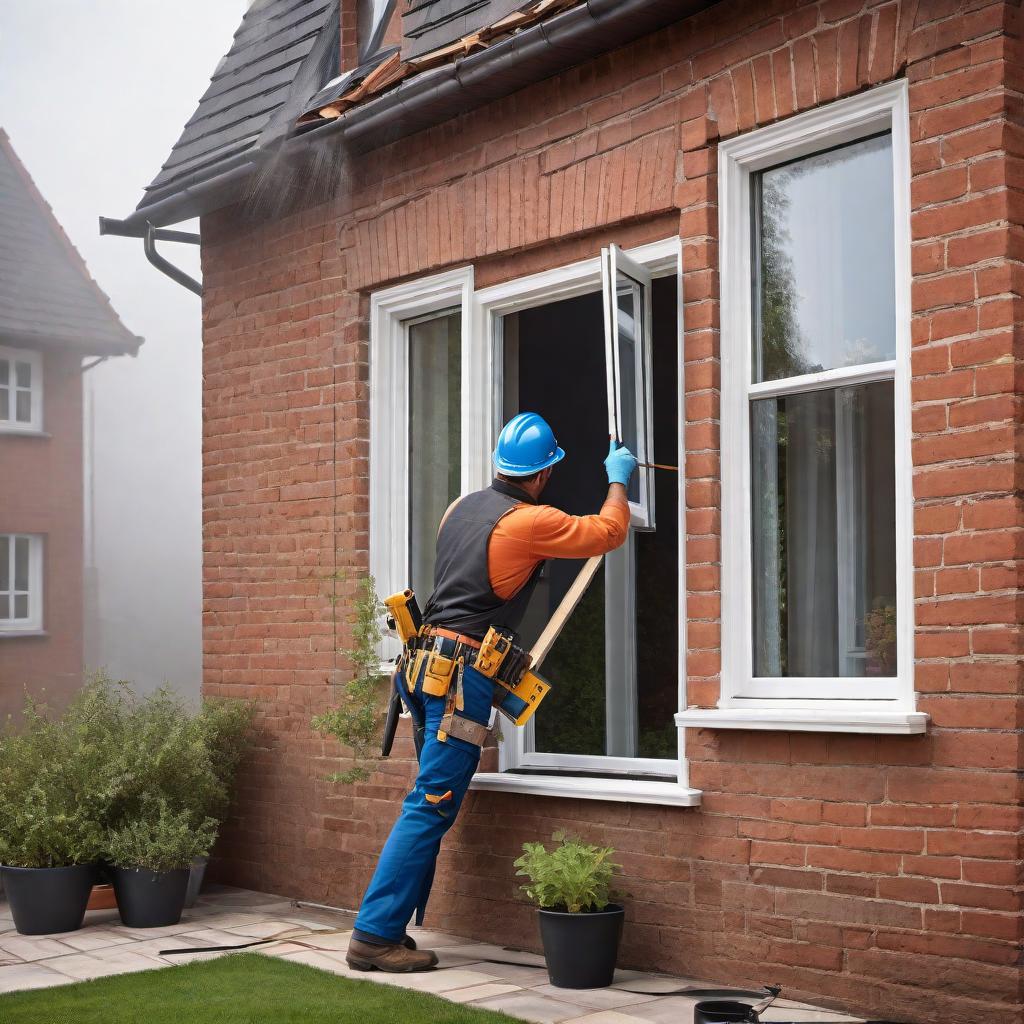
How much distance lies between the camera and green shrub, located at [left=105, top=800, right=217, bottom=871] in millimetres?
6922

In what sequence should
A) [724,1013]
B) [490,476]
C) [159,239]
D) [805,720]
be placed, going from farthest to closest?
[159,239] < [490,476] < [805,720] < [724,1013]

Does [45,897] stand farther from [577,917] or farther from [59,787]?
[577,917]

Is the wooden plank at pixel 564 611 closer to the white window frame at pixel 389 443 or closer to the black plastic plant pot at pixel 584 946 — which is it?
the black plastic plant pot at pixel 584 946

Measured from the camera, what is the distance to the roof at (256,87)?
318 inches

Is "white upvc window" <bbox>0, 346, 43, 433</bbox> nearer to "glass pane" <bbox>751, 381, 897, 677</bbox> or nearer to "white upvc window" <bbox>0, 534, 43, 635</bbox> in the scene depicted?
"white upvc window" <bbox>0, 534, 43, 635</bbox>

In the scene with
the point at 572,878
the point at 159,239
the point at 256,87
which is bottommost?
the point at 572,878

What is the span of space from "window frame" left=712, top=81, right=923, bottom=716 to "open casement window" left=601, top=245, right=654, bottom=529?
461 mm

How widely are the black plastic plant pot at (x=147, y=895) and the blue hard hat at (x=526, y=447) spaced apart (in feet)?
9.42

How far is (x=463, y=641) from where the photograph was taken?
233 inches

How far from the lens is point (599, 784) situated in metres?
6.05

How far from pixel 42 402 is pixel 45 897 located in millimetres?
5695

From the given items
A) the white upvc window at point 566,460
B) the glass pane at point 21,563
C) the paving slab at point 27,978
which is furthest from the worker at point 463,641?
the glass pane at point 21,563

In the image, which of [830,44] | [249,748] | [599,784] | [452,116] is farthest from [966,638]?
[249,748]

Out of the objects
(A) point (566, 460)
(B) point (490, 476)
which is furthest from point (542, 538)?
(A) point (566, 460)
